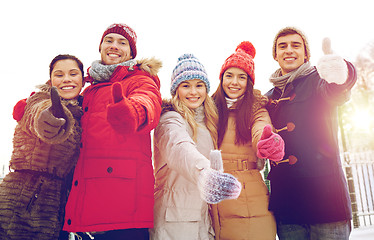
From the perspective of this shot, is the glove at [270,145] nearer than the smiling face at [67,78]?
Yes

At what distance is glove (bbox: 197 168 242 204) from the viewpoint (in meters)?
1.33

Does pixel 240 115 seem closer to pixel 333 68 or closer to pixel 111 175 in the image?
pixel 333 68

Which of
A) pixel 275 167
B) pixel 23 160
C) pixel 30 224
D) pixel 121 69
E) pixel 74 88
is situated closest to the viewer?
pixel 30 224

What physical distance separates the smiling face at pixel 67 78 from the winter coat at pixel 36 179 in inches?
7.5

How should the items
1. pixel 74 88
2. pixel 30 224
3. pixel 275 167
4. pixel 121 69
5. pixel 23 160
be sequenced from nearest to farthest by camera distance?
pixel 30 224 < pixel 23 160 < pixel 121 69 < pixel 74 88 < pixel 275 167

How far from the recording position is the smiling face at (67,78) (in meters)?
2.28

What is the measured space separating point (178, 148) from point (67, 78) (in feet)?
3.87

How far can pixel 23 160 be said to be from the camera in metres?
1.96

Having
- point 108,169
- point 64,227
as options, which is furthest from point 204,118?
point 64,227

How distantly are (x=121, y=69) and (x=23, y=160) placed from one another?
37.5 inches

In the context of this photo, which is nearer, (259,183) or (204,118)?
(259,183)

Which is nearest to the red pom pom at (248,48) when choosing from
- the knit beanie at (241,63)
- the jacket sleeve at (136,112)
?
the knit beanie at (241,63)

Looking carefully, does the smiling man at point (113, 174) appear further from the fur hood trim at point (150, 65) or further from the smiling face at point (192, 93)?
the smiling face at point (192, 93)

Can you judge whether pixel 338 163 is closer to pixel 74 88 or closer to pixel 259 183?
pixel 259 183
